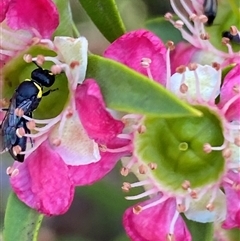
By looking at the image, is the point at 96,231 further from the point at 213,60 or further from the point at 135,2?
the point at 213,60

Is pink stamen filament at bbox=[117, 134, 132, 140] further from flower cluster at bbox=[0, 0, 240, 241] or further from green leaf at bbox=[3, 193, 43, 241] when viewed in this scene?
green leaf at bbox=[3, 193, 43, 241]

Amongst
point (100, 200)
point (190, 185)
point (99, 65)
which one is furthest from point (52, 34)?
point (100, 200)

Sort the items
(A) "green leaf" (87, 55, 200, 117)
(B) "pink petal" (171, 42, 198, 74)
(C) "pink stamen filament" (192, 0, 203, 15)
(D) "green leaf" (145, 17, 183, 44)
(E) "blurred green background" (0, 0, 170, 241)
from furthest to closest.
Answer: (E) "blurred green background" (0, 0, 170, 241) → (D) "green leaf" (145, 17, 183, 44) → (C) "pink stamen filament" (192, 0, 203, 15) → (B) "pink petal" (171, 42, 198, 74) → (A) "green leaf" (87, 55, 200, 117)

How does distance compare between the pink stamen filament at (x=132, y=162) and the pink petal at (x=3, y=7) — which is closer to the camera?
the pink petal at (x=3, y=7)

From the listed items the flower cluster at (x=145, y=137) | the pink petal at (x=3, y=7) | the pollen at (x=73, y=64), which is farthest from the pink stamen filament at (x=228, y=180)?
the pink petal at (x=3, y=7)

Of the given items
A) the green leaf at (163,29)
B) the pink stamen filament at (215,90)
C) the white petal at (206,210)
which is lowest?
the white petal at (206,210)

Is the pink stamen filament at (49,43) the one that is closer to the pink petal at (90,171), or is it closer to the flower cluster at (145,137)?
the flower cluster at (145,137)

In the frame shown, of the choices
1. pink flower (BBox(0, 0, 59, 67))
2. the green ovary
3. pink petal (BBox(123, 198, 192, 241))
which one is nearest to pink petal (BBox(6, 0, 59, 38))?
pink flower (BBox(0, 0, 59, 67))
